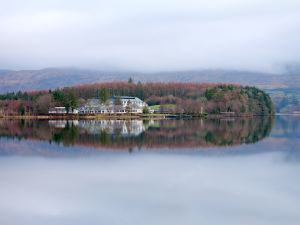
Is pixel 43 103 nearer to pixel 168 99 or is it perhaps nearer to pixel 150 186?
pixel 168 99

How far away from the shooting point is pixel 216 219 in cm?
1126

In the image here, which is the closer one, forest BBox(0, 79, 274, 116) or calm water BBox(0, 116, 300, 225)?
calm water BBox(0, 116, 300, 225)

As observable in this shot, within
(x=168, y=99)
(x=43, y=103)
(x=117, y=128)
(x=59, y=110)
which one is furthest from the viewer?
(x=168, y=99)

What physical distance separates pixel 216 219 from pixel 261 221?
97 centimetres

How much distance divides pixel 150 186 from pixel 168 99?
88404mm

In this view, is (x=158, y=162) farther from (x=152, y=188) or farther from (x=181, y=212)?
(x=181, y=212)

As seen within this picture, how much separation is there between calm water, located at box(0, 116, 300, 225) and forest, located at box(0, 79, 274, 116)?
6053 centimetres

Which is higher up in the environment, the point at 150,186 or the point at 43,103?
the point at 43,103

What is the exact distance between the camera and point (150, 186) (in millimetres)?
14992

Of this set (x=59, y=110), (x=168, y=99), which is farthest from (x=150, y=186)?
(x=168, y=99)

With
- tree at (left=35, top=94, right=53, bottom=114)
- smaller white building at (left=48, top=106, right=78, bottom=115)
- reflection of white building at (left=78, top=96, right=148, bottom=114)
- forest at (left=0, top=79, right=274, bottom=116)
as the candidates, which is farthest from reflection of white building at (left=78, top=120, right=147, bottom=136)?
reflection of white building at (left=78, top=96, right=148, bottom=114)

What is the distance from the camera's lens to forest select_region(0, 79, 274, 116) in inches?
3393

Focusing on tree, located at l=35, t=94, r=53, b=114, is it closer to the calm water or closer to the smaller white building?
the smaller white building

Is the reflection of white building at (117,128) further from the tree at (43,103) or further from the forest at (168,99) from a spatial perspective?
the tree at (43,103)
